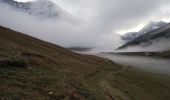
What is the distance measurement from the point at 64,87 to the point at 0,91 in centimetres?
1048

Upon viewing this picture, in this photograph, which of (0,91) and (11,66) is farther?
(11,66)

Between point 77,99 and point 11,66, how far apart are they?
37.6 ft

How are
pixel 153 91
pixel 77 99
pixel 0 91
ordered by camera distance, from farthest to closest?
pixel 153 91 → pixel 77 99 → pixel 0 91

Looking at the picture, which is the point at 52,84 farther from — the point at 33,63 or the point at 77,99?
the point at 33,63

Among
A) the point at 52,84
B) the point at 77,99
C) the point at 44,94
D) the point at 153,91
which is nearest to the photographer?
the point at 44,94

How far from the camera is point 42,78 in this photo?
36844 millimetres

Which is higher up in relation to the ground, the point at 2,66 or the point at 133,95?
the point at 2,66

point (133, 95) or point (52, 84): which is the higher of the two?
point (52, 84)

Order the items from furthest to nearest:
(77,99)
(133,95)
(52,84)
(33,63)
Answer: (133,95), (33,63), (52,84), (77,99)

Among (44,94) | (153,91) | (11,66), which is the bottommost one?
(153,91)

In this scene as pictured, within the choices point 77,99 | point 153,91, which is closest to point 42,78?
point 77,99

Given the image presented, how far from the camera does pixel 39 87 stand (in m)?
32.4

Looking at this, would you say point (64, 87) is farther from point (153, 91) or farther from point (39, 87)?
point (153, 91)

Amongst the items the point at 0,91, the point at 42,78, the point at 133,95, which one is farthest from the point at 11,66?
the point at 133,95
